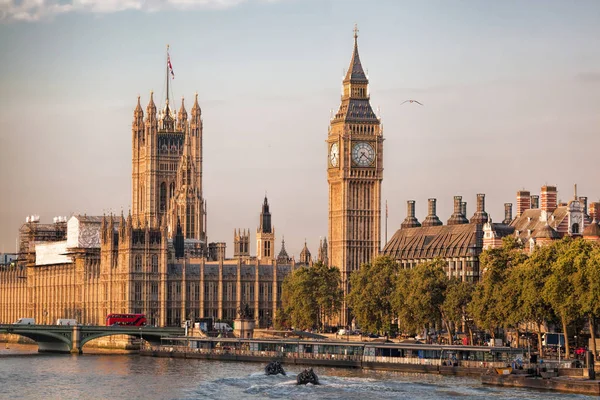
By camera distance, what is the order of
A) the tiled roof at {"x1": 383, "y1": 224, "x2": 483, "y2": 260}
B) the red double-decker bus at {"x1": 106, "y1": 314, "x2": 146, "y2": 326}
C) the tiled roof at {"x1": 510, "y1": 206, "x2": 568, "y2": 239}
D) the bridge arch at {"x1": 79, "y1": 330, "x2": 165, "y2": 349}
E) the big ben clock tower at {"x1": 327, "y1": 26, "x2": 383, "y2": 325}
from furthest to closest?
the big ben clock tower at {"x1": 327, "y1": 26, "x2": 383, "y2": 325}, the red double-decker bus at {"x1": 106, "y1": 314, "x2": 146, "y2": 326}, the tiled roof at {"x1": 383, "y1": 224, "x2": 483, "y2": 260}, the bridge arch at {"x1": 79, "y1": 330, "x2": 165, "y2": 349}, the tiled roof at {"x1": 510, "y1": 206, "x2": 568, "y2": 239}

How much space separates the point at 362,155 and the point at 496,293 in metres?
54.3

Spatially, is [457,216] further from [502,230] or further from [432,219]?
[502,230]

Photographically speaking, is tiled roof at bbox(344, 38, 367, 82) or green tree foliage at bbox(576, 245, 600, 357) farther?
tiled roof at bbox(344, 38, 367, 82)

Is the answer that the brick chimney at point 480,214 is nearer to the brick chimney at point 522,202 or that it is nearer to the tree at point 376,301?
the brick chimney at point 522,202

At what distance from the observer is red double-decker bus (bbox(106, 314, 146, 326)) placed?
178 meters

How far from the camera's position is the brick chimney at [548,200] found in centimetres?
16425

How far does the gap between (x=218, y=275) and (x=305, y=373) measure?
7969 centimetres

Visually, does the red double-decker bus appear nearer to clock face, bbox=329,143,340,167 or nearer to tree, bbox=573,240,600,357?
clock face, bbox=329,143,340,167

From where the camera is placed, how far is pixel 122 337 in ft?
580

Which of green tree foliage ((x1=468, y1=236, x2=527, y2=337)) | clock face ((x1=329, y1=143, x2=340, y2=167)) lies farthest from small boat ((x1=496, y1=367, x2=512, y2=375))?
clock face ((x1=329, y1=143, x2=340, y2=167))

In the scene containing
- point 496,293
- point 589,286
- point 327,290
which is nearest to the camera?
point 589,286

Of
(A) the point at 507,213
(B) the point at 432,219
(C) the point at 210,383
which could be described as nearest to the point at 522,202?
(A) the point at 507,213

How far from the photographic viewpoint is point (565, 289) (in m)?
126

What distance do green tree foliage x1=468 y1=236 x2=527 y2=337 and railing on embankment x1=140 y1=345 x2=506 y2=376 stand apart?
6644 millimetres
